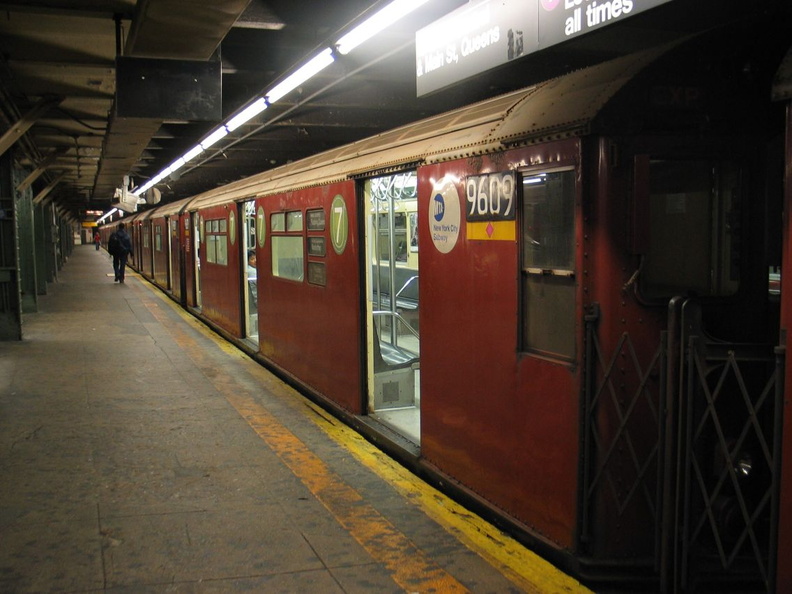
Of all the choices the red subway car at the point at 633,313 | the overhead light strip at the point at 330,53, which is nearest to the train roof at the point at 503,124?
the red subway car at the point at 633,313

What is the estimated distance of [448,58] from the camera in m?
4.07

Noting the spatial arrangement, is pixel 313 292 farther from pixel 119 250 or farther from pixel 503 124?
pixel 119 250

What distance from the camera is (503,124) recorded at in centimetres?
381

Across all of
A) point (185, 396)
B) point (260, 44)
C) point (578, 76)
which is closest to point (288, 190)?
point (260, 44)

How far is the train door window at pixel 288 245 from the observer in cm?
725

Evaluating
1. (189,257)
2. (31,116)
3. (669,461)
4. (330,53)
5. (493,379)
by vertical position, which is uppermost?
(31,116)

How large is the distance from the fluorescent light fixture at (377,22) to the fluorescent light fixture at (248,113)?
224 centimetres

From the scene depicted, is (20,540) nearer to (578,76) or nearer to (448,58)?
(448,58)

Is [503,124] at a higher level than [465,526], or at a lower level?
higher

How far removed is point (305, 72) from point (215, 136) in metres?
3.92

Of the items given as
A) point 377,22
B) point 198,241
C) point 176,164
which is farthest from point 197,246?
point 377,22

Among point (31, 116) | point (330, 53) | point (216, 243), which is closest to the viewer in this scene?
point (330, 53)

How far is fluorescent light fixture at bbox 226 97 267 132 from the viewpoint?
7000mm

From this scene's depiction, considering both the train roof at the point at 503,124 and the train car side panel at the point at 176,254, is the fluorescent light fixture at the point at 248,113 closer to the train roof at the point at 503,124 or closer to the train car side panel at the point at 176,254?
the train roof at the point at 503,124
